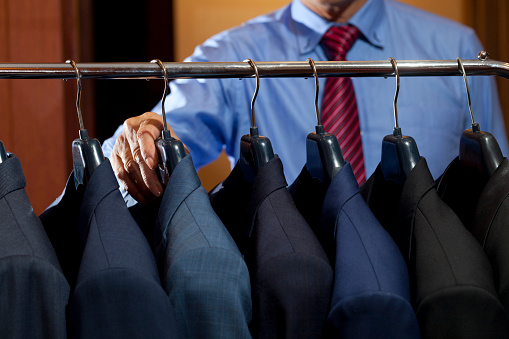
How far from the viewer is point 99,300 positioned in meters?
0.49

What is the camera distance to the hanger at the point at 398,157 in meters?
0.66

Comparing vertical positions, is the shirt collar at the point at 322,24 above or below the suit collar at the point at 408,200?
above

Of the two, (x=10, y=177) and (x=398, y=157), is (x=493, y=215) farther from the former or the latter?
(x=10, y=177)

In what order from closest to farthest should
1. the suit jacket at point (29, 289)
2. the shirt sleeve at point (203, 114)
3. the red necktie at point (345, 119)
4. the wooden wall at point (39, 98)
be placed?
the suit jacket at point (29, 289)
the red necktie at point (345, 119)
the shirt sleeve at point (203, 114)
the wooden wall at point (39, 98)

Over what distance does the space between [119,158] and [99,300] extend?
0.97 ft

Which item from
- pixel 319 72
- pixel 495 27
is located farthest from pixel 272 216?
pixel 495 27

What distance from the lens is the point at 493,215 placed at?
1.94ft

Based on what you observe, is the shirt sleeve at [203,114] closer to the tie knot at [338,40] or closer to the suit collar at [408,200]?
the tie knot at [338,40]


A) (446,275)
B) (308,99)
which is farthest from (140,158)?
(308,99)

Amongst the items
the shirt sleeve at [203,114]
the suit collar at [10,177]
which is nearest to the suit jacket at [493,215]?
the suit collar at [10,177]

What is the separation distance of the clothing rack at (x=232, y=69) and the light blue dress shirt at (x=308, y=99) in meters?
0.62

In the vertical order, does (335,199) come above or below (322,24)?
below

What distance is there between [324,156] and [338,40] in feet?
2.60

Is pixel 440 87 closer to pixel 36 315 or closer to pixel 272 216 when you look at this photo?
pixel 272 216
